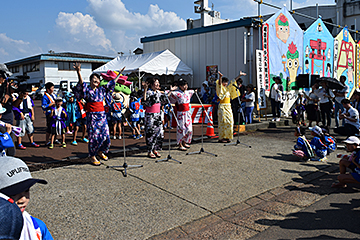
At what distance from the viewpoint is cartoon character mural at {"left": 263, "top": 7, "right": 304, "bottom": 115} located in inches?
543

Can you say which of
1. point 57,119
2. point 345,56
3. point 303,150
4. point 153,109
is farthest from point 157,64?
point 345,56

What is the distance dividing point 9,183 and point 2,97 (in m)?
4.29

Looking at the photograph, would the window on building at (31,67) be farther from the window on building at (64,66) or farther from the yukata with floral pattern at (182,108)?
the yukata with floral pattern at (182,108)

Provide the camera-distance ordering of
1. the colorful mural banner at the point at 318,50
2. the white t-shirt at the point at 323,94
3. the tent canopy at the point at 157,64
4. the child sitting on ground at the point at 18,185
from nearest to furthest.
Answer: the child sitting on ground at the point at 18,185
the white t-shirt at the point at 323,94
the tent canopy at the point at 157,64
the colorful mural banner at the point at 318,50

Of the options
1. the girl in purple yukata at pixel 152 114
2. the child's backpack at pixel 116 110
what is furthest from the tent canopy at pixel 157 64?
the girl in purple yukata at pixel 152 114

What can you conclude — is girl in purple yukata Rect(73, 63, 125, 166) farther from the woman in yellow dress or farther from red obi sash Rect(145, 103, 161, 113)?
the woman in yellow dress

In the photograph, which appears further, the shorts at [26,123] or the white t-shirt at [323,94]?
the white t-shirt at [323,94]

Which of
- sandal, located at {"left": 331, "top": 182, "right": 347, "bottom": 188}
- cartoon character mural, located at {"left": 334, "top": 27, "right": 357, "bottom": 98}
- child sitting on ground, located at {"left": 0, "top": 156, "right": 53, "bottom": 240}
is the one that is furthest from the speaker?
child sitting on ground, located at {"left": 0, "top": 156, "right": 53, "bottom": 240}

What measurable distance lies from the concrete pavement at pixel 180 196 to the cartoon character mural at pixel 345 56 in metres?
14.9

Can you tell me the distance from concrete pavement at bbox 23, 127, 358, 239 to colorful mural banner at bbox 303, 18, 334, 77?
11.4 meters

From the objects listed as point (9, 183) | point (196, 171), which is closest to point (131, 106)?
point (196, 171)

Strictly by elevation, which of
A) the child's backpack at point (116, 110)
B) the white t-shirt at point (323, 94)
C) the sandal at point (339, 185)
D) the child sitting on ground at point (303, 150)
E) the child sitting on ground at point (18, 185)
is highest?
the white t-shirt at point (323, 94)

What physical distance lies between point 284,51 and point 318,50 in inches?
155

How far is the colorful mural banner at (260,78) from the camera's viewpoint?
43.4 ft
